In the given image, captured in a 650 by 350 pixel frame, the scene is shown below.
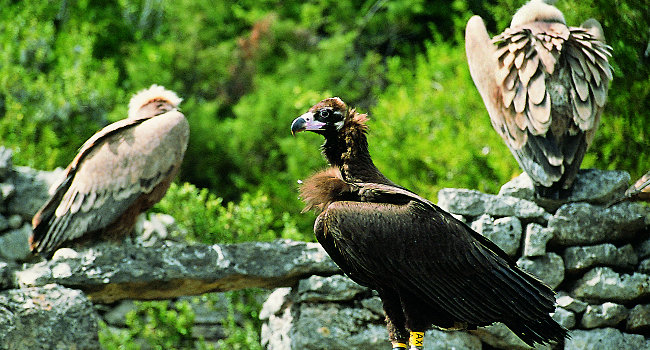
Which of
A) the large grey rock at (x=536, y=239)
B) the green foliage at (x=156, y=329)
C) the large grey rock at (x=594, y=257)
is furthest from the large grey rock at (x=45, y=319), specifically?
the large grey rock at (x=594, y=257)

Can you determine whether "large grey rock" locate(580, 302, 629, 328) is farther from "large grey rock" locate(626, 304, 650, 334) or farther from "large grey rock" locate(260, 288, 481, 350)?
"large grey rock" locate(260, 288, 481, 350)

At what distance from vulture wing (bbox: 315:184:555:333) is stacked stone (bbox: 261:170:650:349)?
1.08m

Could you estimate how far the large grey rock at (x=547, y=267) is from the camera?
554cm

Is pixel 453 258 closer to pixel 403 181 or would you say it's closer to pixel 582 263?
pixel 582 263

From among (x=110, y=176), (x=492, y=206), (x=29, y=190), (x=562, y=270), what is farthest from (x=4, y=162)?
(x=562, y=270)

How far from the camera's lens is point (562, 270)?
219 inches

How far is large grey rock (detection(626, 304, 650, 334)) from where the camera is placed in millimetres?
5500

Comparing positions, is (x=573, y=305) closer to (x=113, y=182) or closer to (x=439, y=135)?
(x=113, y=182)

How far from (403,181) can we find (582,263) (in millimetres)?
4432

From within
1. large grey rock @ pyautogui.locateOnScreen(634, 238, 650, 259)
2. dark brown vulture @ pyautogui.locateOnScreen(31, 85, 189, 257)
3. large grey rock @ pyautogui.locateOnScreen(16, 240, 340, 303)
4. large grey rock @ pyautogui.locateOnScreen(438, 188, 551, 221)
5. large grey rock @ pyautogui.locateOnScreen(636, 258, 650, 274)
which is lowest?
large grey rock @ pyautogui.locateOnScreen(636, 258, 650, 274)

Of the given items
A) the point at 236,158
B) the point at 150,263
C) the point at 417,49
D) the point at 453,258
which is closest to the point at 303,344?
A: the point at 150,263

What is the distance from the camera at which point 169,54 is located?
44.3 feet

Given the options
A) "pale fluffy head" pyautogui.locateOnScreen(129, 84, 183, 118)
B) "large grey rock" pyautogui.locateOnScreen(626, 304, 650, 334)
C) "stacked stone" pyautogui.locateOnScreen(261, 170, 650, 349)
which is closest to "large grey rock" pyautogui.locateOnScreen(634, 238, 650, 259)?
"stacked stone" pyautogui.locateOnScreen(261, 170, 650, 349)

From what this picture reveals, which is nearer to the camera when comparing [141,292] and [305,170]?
[141,292]
